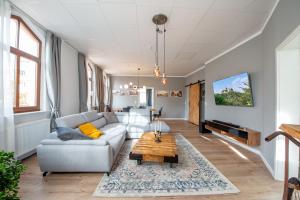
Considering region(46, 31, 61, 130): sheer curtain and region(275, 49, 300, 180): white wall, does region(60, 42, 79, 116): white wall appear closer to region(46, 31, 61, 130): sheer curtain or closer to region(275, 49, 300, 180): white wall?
region(46, 31, 61, 130): sheer curtain

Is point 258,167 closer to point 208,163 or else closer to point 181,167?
point 208,163

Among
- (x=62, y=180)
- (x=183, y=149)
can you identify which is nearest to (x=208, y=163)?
(x=183, y=149)

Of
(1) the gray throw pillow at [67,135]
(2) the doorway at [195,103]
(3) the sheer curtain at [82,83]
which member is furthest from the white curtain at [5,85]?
(2) the doorway at [195,103]

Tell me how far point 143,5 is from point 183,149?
3.23 m

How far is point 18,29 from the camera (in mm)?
3088

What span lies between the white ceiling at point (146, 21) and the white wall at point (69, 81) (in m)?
0.35

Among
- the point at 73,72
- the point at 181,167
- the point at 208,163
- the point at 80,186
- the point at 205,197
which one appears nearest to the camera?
the point at 205,197

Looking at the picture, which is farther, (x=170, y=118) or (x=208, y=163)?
(x=170, y=118)

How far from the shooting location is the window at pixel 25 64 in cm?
304

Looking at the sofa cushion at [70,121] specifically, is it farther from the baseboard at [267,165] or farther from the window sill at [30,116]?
the baseboard at [267,165]

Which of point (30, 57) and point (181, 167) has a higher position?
point (30, 57)

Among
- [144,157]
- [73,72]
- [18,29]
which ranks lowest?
[144,157]

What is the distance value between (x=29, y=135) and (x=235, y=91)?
16.1 ft

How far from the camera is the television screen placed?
144 inches
